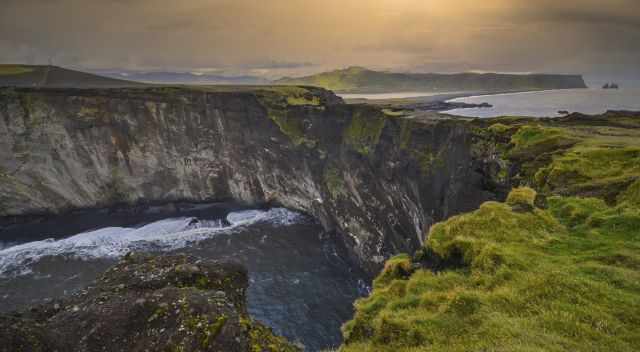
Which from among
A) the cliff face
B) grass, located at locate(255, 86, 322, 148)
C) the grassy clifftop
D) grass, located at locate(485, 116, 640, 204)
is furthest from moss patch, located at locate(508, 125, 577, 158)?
grass, located at locate(255, 86, 322, 148)

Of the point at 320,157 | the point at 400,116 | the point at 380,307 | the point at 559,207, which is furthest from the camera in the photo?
the point at 320,157

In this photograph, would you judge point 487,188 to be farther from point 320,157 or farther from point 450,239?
point 320,157

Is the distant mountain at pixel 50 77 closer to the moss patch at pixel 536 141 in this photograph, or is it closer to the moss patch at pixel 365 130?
the moss patch at pixel 365 130

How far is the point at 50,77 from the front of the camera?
85.2m

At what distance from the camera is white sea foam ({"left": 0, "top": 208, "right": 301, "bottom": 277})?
45.5m

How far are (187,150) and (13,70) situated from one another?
62.6 metres

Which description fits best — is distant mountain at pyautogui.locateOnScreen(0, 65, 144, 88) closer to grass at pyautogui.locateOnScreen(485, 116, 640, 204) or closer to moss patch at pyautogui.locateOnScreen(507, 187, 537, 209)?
grass at pyautogui.locateOnScreen(485, 116, 640, 204)

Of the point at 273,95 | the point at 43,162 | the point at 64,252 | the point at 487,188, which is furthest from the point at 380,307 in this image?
the point at 43,162

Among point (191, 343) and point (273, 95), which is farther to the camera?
point (273, 95)

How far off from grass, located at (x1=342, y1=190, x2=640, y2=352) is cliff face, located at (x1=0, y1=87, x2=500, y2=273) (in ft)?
118

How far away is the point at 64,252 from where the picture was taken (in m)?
46.6

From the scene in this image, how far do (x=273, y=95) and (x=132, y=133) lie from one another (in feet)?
86.3

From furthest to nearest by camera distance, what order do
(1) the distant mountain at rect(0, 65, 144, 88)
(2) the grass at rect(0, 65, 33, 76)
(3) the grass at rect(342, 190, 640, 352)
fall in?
(2) the grass at rect(0, 65, 33, 76) → (1) the distant mountain at rect(0, 65, 144, 88) → (3) the grass at rect(342, 190, 640, 352)

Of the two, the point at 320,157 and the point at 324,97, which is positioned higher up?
the point at 324,97
